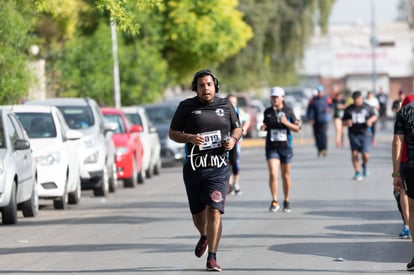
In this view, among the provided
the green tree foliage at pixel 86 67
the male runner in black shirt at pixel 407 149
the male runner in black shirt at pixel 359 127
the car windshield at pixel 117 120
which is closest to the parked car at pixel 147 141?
the car windshield at pixel 117 120

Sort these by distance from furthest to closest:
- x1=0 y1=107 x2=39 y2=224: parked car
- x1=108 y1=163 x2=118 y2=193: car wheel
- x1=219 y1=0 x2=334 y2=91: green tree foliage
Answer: x1=219 y1=0 x2=334 y2=91: green tree foliage → x1=108 y1=163 x2=118 y2=193: car wheel → x1=0 y1=107 x2=39 y2=224: parked car

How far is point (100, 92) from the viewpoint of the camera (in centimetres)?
3844

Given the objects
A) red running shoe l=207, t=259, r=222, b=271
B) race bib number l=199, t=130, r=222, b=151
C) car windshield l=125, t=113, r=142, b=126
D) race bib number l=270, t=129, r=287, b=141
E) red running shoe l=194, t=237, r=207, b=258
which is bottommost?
red running shoe l=207, t=259, r=222, b=271

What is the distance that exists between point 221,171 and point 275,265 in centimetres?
104

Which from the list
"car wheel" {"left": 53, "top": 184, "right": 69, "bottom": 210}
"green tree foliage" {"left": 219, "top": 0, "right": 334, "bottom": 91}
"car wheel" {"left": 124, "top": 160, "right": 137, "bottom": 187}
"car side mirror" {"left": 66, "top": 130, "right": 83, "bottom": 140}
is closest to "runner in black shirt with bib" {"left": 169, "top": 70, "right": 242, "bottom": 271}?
"car wheel" {"left": 53, "top": 184, "right": 69, "bottom": 210}

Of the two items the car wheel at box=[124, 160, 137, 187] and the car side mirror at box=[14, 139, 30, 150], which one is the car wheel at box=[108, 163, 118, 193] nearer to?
the car wheel at box=[124, 160, 137, 187]

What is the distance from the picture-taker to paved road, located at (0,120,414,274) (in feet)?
41.7

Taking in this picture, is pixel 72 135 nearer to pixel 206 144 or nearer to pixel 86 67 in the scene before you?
pixel 206 144

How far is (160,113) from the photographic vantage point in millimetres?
35812

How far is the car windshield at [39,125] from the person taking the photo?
68.4 ft

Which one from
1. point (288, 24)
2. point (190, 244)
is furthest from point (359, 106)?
point (288, 24)

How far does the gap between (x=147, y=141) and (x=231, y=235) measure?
13.3 metres

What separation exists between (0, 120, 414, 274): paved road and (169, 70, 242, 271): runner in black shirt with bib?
58 centimetres

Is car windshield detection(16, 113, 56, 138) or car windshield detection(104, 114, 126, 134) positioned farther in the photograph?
car windshield detection(104, 114, 126, 134)
